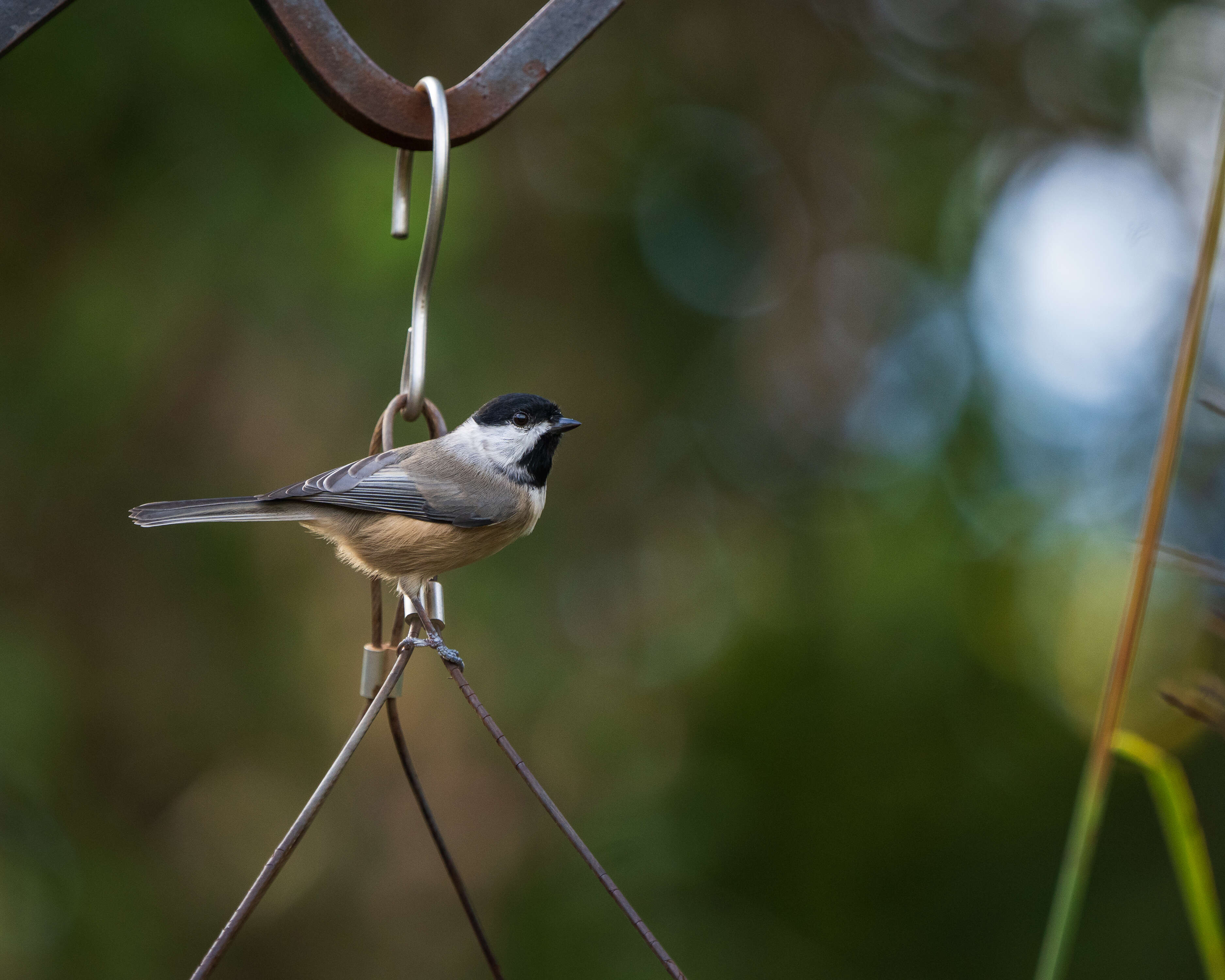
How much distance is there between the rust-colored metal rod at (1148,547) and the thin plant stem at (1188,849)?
35mm

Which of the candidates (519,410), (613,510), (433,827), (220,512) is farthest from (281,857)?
(613,510)

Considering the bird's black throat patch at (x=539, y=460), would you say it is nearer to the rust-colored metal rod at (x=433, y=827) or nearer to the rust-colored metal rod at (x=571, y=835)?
the rust-colored metal rod at (x=433, y=827)

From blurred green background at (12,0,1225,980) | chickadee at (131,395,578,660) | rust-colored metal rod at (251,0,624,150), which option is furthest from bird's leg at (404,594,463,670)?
blurred green background at (12,0,1225,980)

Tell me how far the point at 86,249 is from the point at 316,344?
700 millimetres

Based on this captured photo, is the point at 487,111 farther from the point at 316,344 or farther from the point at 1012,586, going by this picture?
the point at 1012,586

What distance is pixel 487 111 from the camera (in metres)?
1.29

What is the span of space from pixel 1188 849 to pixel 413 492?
1345 millimetres

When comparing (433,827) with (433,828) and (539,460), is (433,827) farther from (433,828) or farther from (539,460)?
(539,460)

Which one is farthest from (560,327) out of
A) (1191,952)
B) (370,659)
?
(1191,952)

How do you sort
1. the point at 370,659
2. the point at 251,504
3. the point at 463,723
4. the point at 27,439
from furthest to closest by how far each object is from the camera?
the point at 463,723 → the point at 27,439 → the point at 251,504 → the point at 370,659

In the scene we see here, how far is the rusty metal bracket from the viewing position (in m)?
1.19

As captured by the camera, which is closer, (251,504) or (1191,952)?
(251,504)

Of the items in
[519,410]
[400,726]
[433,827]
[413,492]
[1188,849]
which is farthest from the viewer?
[519,410]

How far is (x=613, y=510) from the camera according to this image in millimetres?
3344
